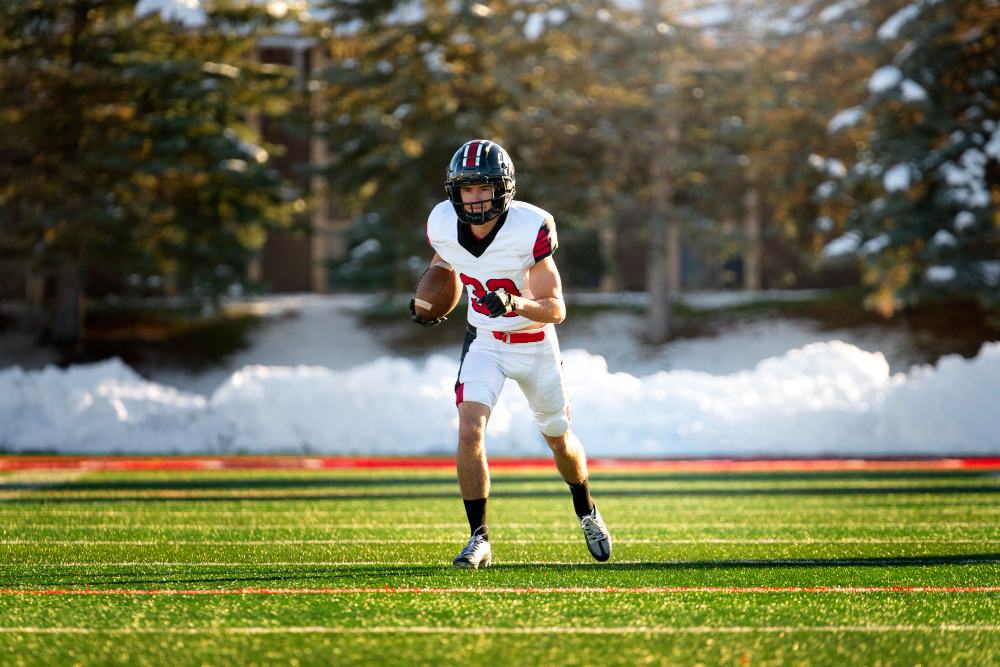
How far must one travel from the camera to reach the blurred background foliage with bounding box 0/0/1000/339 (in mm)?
18938

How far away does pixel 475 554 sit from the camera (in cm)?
537

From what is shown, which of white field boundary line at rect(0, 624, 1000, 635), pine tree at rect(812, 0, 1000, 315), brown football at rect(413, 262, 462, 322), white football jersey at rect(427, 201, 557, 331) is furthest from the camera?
pine tree at rect(812, 0, 1000, 315)

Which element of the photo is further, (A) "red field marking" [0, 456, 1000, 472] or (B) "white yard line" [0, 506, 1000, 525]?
(A) "red field marking" [0, 456, 1000, 472]

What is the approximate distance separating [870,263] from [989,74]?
3.85m

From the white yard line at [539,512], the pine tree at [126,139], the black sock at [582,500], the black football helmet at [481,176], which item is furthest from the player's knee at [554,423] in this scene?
the pine tree at [126,139]

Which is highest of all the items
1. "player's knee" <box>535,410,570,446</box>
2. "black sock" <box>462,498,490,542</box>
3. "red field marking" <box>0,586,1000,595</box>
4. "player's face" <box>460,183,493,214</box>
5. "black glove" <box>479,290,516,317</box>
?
"player's face" <box>460,183,493,214</box>

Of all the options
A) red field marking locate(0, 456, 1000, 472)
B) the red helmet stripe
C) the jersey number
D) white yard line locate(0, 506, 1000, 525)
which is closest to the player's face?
the red helmet stripe

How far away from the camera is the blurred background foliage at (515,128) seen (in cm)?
1894

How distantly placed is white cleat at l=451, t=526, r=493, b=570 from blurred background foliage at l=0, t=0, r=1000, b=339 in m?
15.1

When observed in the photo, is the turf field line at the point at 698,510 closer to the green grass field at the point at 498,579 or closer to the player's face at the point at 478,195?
the green grass field at the point at 498,579

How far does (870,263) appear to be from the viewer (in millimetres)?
19141

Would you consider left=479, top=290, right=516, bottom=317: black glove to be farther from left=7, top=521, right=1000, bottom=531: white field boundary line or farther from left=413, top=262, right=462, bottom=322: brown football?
left=7, top=521, right=1000, bottom=531: white field boundary line

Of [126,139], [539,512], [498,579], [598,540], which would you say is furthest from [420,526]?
[126,139]

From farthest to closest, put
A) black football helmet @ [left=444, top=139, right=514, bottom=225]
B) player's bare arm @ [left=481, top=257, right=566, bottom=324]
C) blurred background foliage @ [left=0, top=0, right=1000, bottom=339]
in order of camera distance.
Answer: blurred background foliage @ [left=0, top=0, right=1000, bottom=339]
black football helmet @ [left=444, top=139, right=514, bottom=225]
player's bare arm @ [left=481, top=257, right=566, bottom=324]
